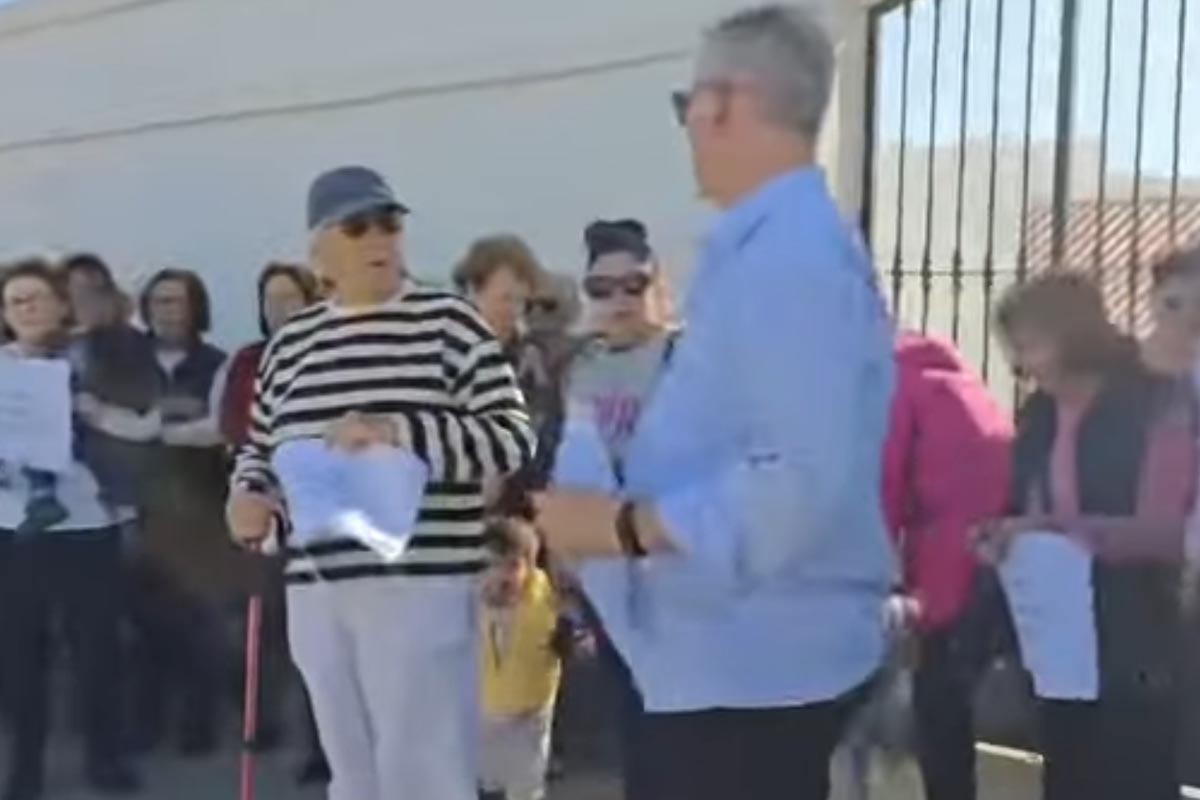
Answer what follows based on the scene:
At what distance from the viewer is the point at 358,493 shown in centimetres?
552

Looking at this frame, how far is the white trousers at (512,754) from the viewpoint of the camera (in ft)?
21.5

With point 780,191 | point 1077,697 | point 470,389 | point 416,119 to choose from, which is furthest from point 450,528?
point 416,119

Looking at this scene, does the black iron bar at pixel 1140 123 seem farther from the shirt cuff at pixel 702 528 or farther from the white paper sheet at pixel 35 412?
the shirt cuff at pixel 702 528

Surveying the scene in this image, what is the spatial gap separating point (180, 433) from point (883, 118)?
245 cm

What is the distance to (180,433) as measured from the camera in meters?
8.37

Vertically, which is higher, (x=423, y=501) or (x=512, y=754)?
(x=423, y=501)

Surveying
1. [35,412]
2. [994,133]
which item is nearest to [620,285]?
[35,412]

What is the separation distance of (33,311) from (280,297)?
4.44 ft

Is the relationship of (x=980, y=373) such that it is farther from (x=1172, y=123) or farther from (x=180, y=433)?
(x=180, y=433)

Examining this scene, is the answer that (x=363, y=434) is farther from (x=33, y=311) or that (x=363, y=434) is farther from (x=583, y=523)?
(x=33, y=311)

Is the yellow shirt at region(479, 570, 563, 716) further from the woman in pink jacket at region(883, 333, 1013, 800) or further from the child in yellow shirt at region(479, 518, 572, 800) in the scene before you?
the woman in pink jacket at region(883, 333, 1013, 800)

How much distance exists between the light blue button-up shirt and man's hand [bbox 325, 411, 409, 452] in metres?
1.66

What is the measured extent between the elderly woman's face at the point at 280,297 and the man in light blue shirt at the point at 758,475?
491 cm

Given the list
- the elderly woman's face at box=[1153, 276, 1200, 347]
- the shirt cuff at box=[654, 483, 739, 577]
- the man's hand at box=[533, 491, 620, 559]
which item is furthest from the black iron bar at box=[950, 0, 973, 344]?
the shirt cuff at box=[654, 483, 739, 577]
